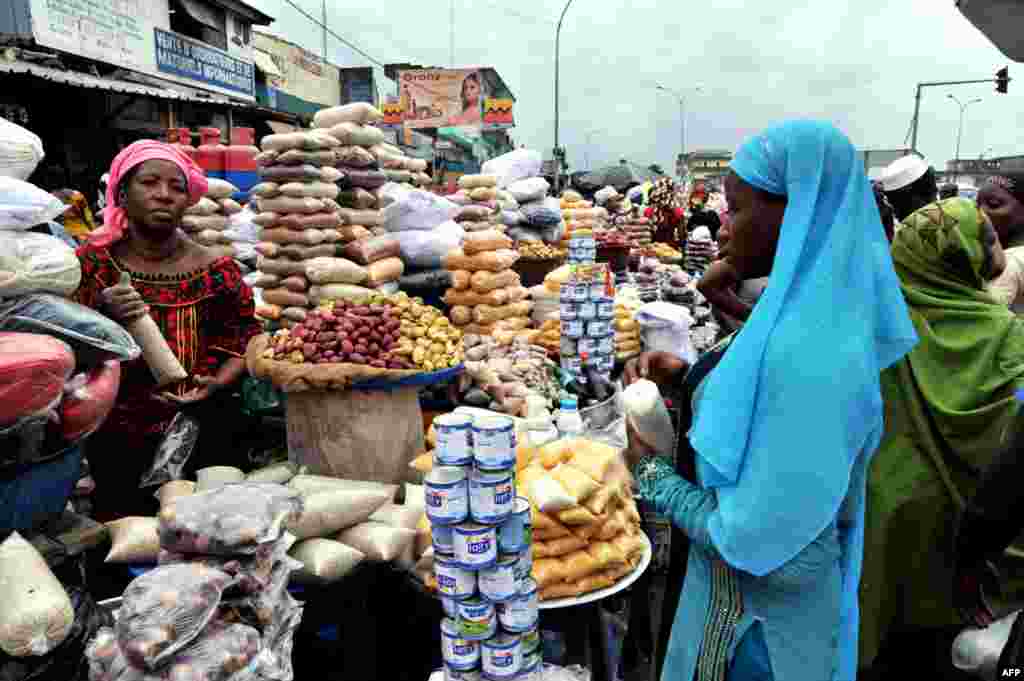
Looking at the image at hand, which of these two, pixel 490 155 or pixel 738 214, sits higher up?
pixel 490 155

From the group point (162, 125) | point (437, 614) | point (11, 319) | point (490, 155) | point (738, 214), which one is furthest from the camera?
point (490, 155)

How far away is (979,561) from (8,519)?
2.62 m

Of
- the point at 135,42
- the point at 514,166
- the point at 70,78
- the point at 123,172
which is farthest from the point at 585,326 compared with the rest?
the point at 135,42

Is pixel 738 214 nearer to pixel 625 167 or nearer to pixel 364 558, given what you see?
pixel 364 558

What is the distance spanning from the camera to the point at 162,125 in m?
15.0

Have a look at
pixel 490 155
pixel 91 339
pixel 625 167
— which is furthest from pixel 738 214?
pixel 490 155

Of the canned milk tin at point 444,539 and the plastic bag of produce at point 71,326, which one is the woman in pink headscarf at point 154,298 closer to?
the plastic bag of produce at point 71,326

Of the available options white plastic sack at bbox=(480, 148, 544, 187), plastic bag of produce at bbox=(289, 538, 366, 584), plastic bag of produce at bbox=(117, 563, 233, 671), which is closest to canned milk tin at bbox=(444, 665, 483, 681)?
plastic bag of produce at bbox=(289, 538, 366, 584)

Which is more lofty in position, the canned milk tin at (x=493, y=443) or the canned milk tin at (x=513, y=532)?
the canned milk tin at (x=493, y=443)

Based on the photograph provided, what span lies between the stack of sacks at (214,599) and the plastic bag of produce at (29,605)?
124 millimetres

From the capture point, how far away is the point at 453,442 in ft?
6.07

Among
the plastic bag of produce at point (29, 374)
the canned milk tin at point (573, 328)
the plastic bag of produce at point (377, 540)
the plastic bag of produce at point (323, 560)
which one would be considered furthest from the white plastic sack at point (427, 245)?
the plastic bag of produce at point (29, 374)

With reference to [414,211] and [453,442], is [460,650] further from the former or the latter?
[414,211]

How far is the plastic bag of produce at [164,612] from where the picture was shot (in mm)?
1588
